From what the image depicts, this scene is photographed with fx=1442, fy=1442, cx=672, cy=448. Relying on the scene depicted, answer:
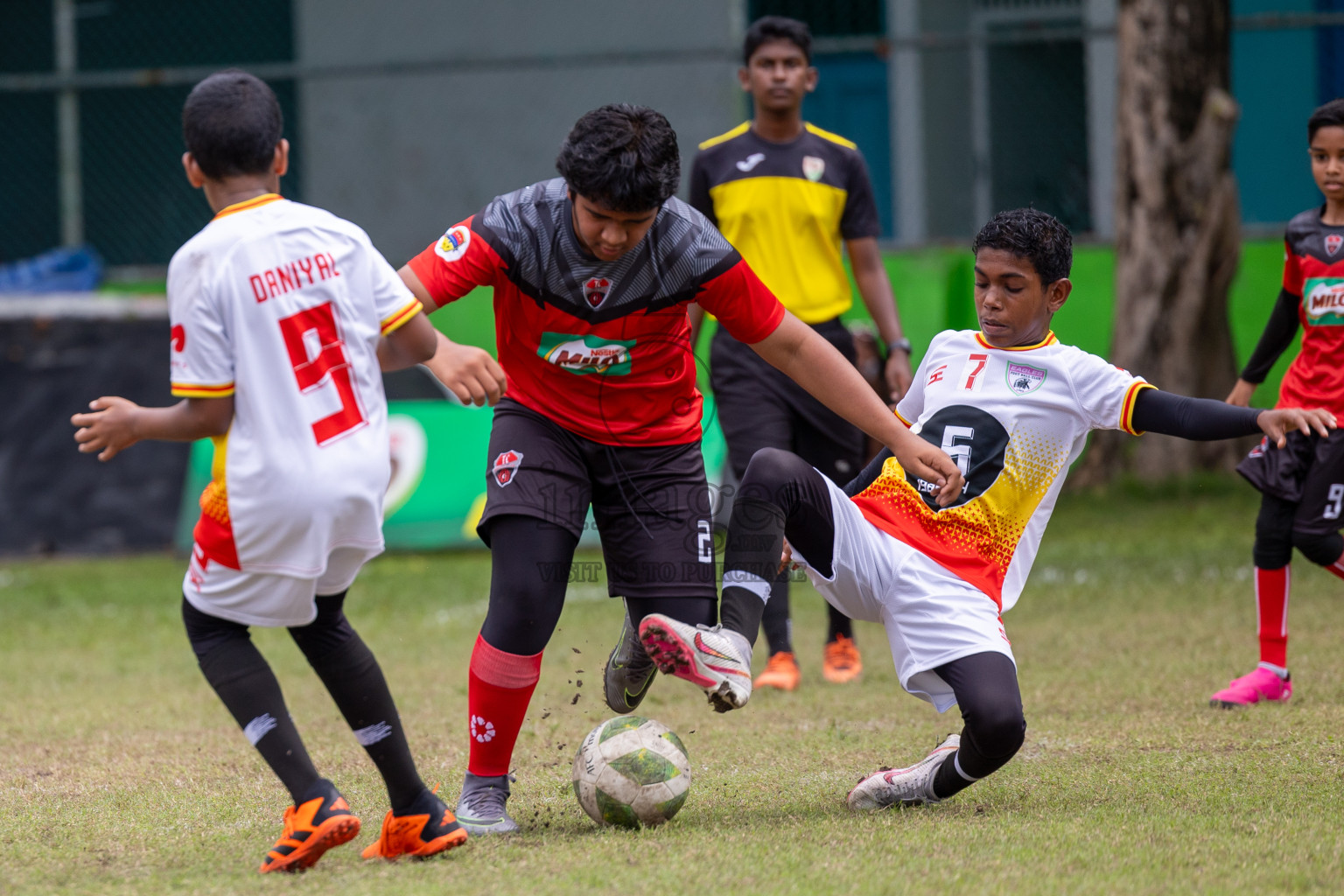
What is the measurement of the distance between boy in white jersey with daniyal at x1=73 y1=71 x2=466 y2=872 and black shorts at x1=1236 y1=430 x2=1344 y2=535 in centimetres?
327

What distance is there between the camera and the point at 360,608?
816 centimetres

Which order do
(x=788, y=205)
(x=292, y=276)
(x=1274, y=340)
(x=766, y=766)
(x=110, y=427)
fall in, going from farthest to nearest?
(x=788, y=205)
(x=1274, y=340)
(x=766, y=766)
(x=292, y=276)
(x=110, y=427)

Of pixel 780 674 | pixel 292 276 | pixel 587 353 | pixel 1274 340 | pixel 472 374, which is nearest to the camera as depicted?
pixel 292 276

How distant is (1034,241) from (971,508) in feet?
2.41

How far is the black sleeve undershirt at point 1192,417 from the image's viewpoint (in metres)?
3.48

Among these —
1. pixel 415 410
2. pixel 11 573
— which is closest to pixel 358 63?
pixel 415 410

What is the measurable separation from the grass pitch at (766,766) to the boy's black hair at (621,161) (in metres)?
1.50

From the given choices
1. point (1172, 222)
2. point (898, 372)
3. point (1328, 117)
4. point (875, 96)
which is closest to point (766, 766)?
point (898, 372)

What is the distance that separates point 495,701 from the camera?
11.9ft

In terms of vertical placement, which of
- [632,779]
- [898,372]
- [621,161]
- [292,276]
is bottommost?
[632,779]

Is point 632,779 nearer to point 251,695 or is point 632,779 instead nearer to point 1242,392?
point 251,695

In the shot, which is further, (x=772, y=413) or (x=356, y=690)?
(x=772, y=413)

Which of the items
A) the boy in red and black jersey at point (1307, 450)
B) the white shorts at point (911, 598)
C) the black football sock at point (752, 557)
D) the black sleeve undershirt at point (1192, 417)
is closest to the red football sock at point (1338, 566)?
the boy in red and black jersey at point (1307, 450)

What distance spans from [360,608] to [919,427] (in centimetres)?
494
